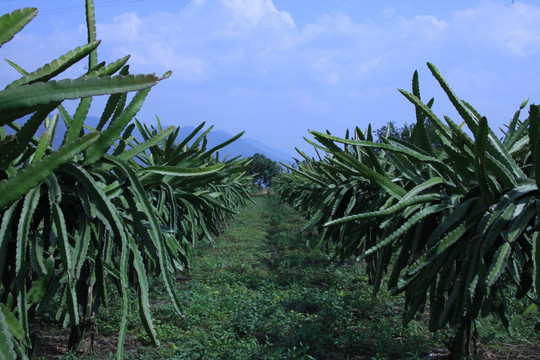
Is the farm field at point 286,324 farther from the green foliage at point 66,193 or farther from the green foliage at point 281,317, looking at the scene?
the green foliage at point 66,193

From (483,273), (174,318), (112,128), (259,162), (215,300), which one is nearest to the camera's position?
(483,273)

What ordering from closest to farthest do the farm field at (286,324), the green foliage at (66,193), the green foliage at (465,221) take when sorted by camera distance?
the green foliage at (66,193), the green foliage at (465,221), the farm field at (286,324)

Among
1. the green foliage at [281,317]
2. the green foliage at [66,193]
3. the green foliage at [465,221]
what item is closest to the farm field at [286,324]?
the green foliage at [281,317]

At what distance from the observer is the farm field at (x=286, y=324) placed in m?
3.08

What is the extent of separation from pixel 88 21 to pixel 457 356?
89.4 inches

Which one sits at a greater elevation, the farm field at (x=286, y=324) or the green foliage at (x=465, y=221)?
the green foliage at (x=465, y=221)

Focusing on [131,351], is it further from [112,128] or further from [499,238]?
[499,238]

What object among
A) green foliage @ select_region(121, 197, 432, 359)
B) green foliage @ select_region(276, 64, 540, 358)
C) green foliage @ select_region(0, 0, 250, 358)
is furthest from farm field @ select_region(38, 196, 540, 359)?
green foliage @ select_region(0, 0, 250, 358)

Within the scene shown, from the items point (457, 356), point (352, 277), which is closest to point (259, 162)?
point (352, 277)

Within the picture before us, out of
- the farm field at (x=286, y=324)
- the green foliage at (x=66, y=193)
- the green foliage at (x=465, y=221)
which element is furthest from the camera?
the farm field at (x=286, y=324)

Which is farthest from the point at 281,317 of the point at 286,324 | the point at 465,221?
the point at 465,221

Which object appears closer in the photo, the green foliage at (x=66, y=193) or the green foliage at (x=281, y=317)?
the green foliage at (x=66, y=193)

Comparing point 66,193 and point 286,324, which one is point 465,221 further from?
point 286,324

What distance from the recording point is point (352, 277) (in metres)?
5.66
